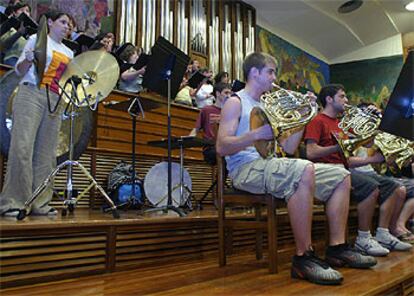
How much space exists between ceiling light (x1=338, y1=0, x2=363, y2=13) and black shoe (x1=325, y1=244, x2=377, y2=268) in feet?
20.7

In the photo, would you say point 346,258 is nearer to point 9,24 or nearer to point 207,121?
point 207,121

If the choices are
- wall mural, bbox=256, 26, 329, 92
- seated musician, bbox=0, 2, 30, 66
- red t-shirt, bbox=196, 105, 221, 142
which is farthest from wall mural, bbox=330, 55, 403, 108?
seated musician, bbox=0, 2, 30, 66

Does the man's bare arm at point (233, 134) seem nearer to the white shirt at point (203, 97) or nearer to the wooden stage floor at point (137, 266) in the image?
the wooden stage floor at point (137, 266)

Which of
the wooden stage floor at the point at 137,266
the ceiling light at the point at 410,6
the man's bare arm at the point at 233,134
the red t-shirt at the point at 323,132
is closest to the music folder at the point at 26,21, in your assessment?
the wooden stage floor at the point at 137,266

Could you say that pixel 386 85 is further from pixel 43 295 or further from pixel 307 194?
pixel 43 295

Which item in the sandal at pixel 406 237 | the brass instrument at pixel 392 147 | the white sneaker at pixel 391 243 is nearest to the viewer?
the white sneaker at pixel 391 243

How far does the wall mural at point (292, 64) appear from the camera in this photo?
299 inches

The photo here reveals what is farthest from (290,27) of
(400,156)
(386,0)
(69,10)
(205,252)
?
(205,252)

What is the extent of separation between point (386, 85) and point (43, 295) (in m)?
8.52

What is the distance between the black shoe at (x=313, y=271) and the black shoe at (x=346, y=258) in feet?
1.06

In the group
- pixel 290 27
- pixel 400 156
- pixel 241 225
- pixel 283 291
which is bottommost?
pixel 283 291

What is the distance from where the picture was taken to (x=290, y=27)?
26.0ft

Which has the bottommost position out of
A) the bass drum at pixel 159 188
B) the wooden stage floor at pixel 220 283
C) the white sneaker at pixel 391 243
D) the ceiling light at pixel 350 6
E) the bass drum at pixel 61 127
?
the wooden stage floor at pixel 220 283

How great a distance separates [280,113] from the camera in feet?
6.69
